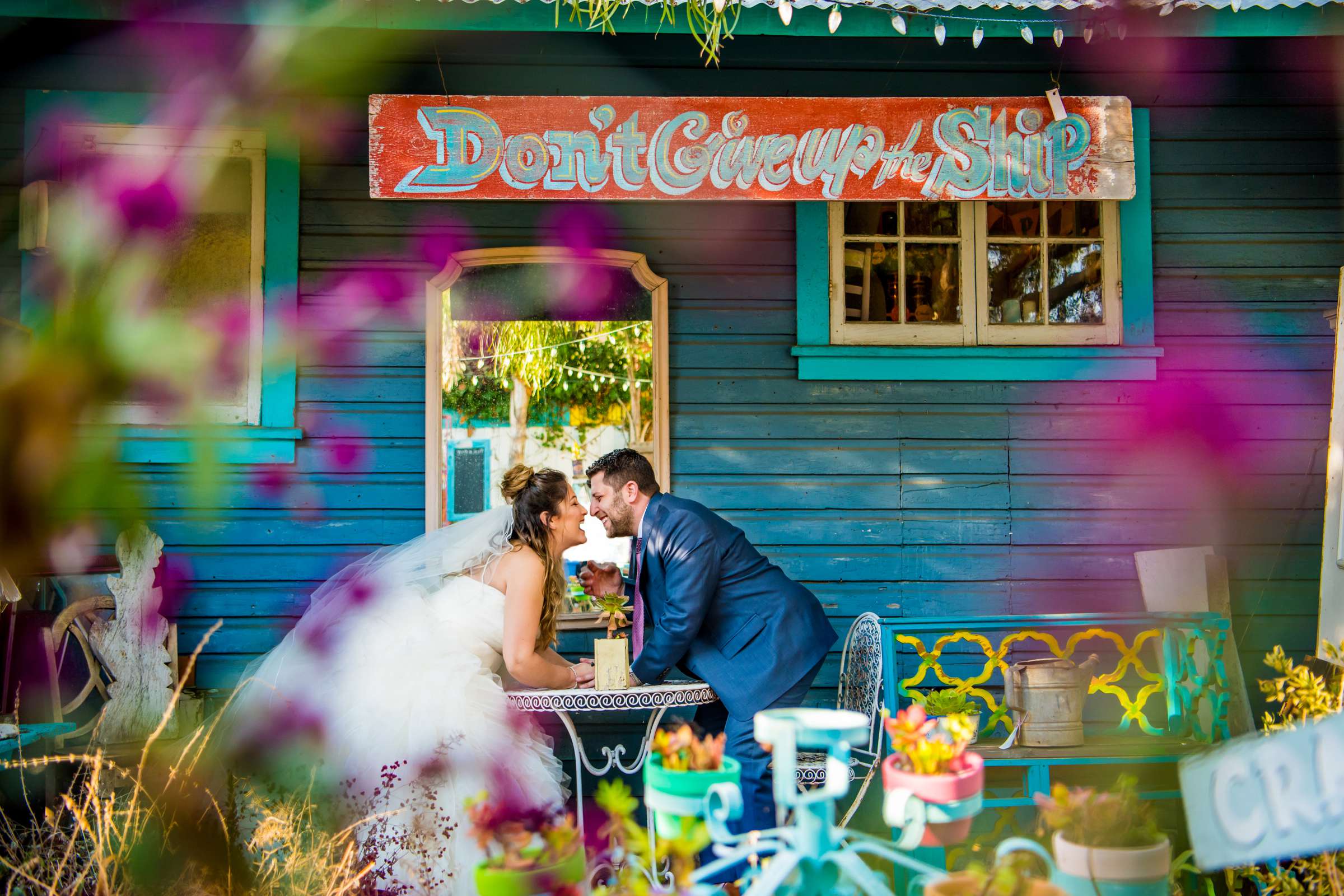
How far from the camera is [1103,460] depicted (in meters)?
4.96

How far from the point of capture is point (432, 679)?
12.0 feet

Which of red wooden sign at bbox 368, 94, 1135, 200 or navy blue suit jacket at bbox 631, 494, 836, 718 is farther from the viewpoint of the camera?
red wooden sign at bbox 368, 94, 1135, 200

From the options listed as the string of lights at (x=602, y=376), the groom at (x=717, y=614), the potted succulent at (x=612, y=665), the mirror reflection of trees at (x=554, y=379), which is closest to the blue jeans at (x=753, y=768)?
the groom at (x=717, y=614)

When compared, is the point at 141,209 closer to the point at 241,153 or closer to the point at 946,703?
the point at 241,153

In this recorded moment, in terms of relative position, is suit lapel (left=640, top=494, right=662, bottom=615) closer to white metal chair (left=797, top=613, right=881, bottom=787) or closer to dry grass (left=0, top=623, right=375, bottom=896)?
white metal chair (left=797, top=613, right=881, bottom=787)

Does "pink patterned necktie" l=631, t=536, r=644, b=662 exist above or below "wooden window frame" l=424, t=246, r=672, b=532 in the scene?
below

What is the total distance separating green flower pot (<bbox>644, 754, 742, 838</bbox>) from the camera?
184cm

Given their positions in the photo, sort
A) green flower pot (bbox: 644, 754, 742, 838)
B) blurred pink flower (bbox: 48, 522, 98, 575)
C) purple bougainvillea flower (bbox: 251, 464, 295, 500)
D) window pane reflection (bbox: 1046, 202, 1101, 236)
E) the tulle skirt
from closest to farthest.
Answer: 1. blurred pink flower (bbox: 48, 522, 98, 575)
2. green flower pot (bbox: 644, 754, 742, 838)
3. the tulle skirt
4. purple bougainvillea flower (bbox: 251, 464, 295, 500)
5. window pane reflection (bbox: 1046, 202, 1101, 236)

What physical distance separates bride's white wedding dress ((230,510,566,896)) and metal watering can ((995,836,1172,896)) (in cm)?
197

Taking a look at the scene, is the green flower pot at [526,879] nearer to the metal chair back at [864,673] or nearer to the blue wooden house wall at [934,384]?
the metal chair back at [864,673]

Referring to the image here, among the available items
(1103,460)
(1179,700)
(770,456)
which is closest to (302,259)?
(770,456)

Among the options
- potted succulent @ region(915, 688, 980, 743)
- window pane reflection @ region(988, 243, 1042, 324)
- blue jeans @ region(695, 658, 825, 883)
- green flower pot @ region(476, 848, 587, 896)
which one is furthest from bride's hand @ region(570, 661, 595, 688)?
window pane reflection @ region(988, 243, 1042, 324)

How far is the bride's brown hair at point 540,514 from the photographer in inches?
156

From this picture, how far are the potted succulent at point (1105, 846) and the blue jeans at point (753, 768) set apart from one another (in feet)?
6.10
